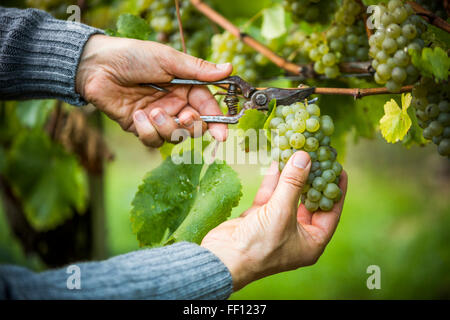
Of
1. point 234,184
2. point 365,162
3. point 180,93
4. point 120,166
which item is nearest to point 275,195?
point 234,184

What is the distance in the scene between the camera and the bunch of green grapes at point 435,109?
0.82 metres

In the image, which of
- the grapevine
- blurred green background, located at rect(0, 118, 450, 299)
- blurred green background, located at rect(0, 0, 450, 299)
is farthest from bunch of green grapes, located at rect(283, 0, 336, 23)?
blurred green background, located at rect(0, 118, 450, 299)

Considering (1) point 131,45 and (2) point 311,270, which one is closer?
(1) point 131,45

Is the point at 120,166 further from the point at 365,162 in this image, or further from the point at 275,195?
the point at 275,195

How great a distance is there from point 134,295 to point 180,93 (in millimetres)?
637

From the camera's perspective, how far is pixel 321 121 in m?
0.93

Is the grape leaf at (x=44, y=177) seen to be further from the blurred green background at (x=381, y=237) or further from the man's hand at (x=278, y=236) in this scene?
the man's hand at (x=278, y=236)

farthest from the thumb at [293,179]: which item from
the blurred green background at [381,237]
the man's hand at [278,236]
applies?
the blurred green background at [381,237]

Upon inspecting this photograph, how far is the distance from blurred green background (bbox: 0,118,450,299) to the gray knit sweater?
119 cm

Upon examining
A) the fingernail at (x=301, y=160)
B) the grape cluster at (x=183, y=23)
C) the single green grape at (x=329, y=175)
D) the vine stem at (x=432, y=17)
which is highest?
the grape cluster at (x=183, y=23)

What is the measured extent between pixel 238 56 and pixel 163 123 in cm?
36

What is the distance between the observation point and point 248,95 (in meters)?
1.03

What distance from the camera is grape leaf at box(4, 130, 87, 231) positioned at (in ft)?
7.56

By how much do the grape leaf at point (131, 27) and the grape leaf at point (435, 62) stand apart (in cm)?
80
